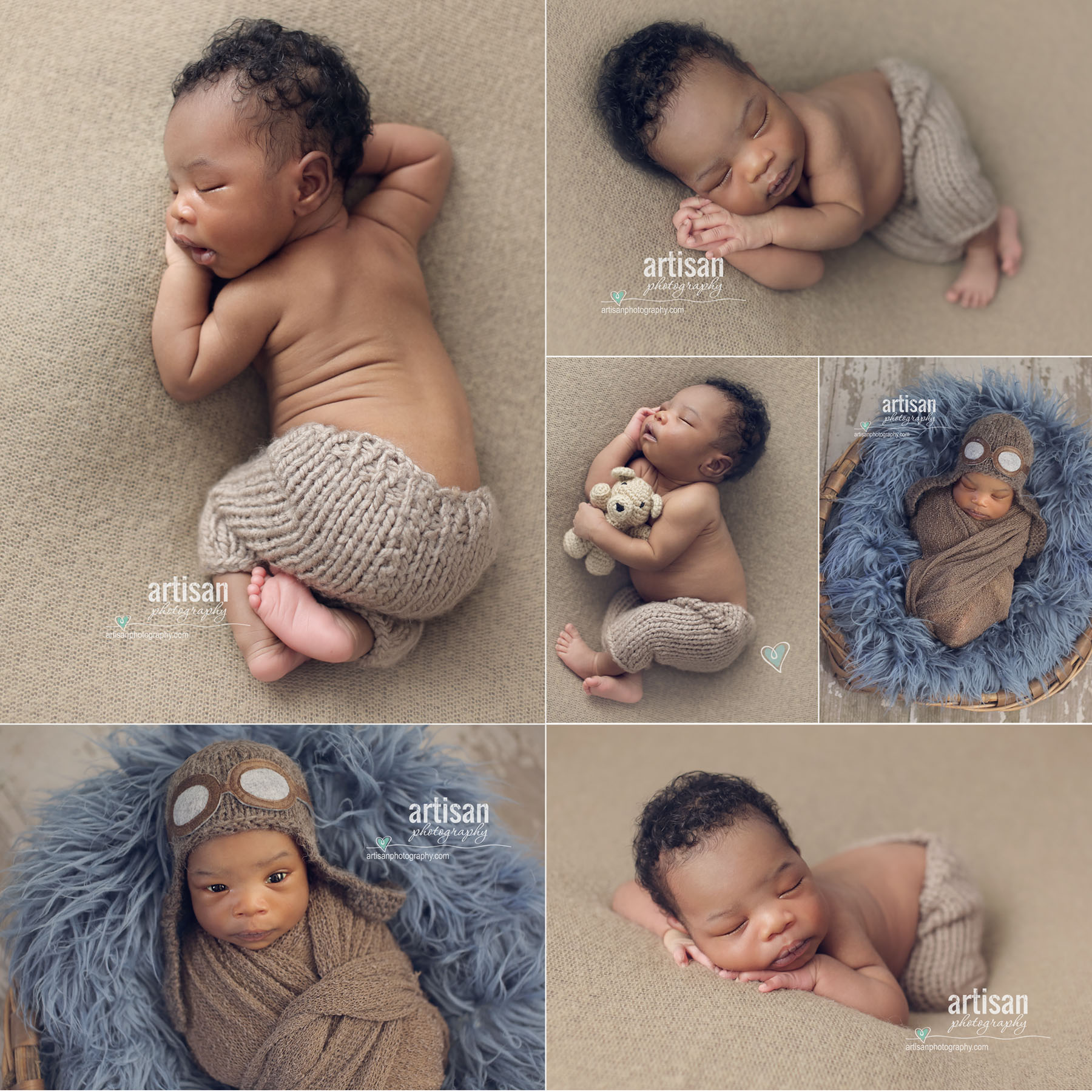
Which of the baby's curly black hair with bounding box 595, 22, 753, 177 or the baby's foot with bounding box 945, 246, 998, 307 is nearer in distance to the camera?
the baby's curly black hair with bounding box 595, 22, 753, 177

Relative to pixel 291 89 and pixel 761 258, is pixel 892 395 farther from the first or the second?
pixel 291 89

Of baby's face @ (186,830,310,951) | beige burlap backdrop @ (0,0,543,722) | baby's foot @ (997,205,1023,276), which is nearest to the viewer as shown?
baby's face @ (186,830,310,951)

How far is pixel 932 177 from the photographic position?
3.67ft

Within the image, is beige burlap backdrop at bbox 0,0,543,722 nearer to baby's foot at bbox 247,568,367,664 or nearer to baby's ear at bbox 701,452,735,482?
baby's foot at bbox 247,568,367,664

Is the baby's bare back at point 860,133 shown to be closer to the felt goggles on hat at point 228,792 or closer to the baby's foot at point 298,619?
the baby's foot at point 298,619

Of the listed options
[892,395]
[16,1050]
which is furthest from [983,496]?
[16,1050]

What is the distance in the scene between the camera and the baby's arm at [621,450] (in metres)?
1.04

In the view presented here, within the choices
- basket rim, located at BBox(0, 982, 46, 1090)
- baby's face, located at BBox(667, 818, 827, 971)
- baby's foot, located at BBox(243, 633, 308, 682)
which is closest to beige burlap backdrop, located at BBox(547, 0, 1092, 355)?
baby's foot, located at BBox(243, 633, 308, 682)

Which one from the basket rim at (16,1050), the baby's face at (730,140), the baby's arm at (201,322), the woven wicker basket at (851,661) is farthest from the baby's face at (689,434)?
the basket rim at (16,1050)

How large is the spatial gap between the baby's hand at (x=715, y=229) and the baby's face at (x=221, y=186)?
0.48 metres

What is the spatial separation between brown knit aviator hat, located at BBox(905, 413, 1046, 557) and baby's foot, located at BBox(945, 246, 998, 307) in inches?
7.3

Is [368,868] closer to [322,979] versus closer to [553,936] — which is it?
[322,979]

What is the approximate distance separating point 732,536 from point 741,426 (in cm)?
14

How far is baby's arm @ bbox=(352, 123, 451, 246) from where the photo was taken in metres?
1.09
